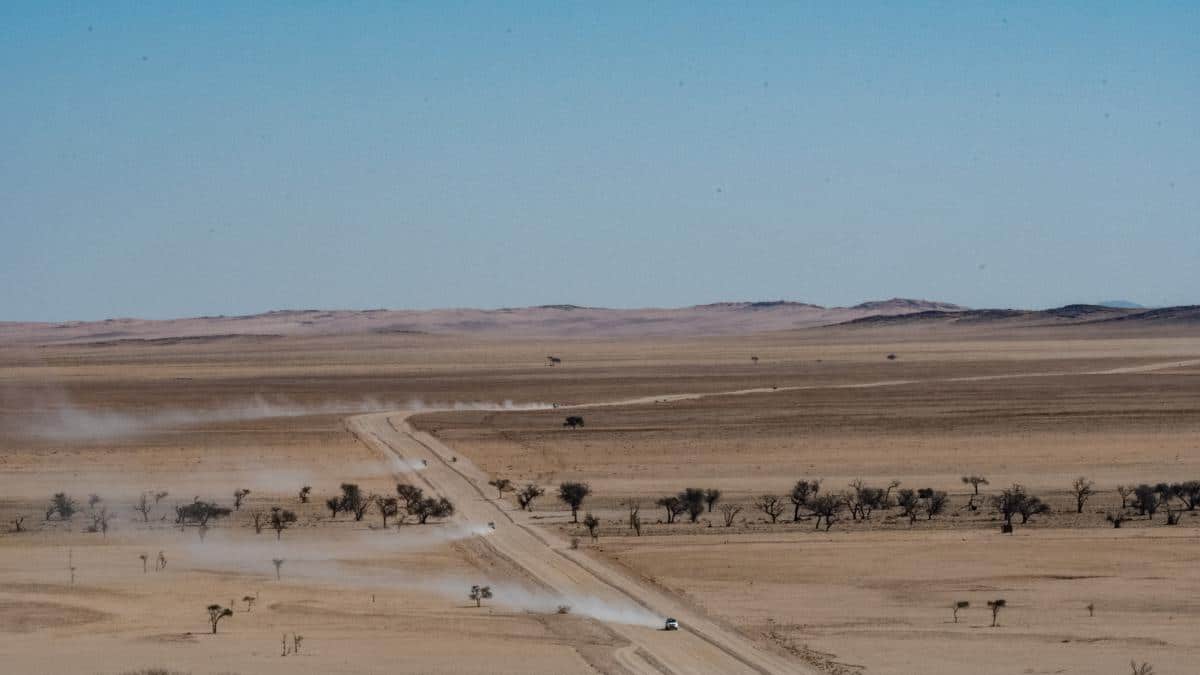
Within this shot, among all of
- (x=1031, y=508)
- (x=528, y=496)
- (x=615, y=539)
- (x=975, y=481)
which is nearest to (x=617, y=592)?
(x=615, y=539)

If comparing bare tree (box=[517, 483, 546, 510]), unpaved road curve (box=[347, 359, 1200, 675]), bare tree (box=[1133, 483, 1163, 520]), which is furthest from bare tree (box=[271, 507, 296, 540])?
bare tree (box=[1133, 483, 1163, 520])

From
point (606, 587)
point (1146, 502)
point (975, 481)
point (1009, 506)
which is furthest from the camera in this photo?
point (975, 481)

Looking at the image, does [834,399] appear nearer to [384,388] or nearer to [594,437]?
[594,437]

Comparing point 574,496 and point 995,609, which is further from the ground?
point 574,496

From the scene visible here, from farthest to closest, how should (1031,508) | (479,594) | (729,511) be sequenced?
1. (729,511)
2. (1031,508)
3. (479,594)

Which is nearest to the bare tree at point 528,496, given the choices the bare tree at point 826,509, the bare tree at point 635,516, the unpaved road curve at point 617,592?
the unpaved road curve at point 617,592

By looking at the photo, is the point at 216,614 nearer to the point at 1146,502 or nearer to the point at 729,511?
the point at 729,511
